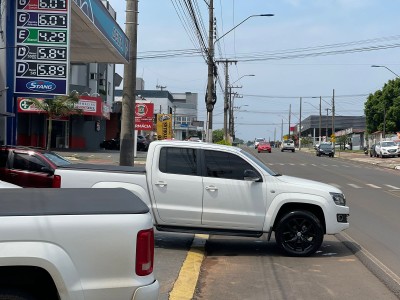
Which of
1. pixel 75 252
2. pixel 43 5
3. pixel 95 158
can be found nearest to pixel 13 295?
pixel 75 252

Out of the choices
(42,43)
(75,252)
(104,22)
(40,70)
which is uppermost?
(104,22)

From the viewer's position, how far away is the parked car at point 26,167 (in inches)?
515

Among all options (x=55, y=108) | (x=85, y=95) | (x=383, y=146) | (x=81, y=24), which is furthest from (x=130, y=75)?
(x=383, y=146)

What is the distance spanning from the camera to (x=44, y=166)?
522 inches

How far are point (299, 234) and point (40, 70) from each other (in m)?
9.40

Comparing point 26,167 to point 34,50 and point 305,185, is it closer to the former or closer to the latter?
point 34,50

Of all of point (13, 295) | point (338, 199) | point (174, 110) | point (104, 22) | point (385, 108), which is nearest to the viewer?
point (13, 295)

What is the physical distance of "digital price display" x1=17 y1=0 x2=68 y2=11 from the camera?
14086 mm

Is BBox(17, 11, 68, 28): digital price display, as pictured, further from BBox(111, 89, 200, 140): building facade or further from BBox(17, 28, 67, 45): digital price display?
BBox(111, 89, 200, 140): building facade

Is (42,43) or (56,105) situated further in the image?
(56,105)

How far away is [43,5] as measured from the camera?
Answer: 46.5 ft

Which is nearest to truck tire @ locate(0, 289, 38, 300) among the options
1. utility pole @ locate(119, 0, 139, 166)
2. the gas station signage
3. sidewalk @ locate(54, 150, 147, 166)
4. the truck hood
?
the truck hood

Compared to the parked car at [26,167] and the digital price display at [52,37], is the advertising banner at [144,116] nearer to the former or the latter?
the digital price display at [52,37]

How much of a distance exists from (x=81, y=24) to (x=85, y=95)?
965 inches
